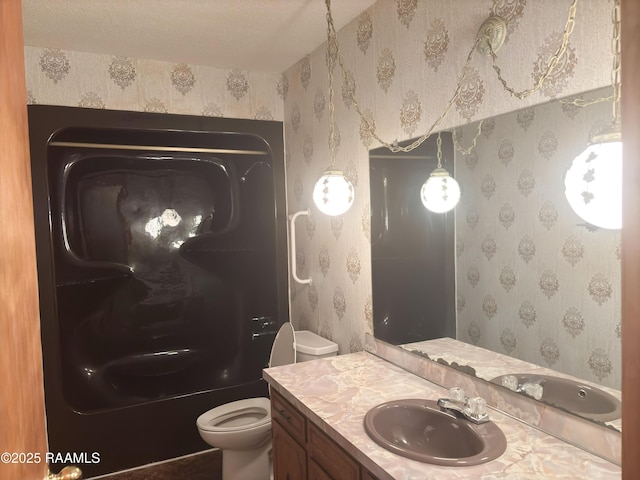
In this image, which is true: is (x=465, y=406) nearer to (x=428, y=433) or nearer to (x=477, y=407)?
(x=477, y=407)

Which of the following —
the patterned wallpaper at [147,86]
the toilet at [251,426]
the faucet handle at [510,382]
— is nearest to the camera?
the faucet handle at [510,382]

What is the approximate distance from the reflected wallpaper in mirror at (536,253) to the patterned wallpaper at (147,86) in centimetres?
192

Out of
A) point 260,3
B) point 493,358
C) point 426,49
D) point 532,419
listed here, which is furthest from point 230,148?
point 532,419

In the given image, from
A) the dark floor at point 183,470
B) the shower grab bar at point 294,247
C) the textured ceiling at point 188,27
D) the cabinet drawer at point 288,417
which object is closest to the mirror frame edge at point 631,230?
the cabinet drawer at point 288,417

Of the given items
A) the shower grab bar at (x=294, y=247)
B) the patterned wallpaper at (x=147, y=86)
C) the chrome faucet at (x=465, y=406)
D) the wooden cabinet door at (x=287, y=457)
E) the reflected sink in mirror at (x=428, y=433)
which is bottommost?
the wooden cabinet door at (x=287, y=457)

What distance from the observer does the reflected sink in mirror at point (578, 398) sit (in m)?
1.25

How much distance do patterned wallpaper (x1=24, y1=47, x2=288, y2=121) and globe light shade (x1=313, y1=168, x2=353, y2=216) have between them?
1344 mm

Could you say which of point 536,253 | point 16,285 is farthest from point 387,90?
point 16,285

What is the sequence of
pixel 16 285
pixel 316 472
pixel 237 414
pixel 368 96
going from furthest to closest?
1. pixel 237 414
2. pixel 368 96
3. pixel 316 472
4. pixel 16 285

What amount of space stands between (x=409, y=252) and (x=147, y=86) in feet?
6.77

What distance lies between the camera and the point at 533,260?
1502 mm

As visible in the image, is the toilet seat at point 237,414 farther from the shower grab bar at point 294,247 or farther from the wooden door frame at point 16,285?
the wooden door frame at point 16,285

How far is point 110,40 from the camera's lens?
2617 millimetres

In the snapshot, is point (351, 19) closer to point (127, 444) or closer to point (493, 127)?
point (493, 127)
